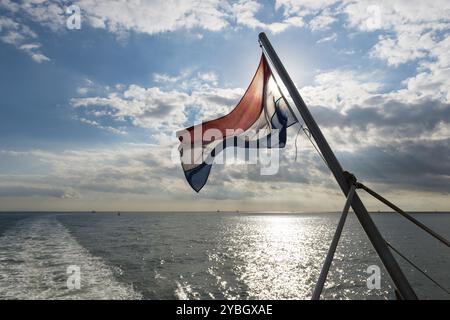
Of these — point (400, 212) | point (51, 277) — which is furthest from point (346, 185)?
point (51, 277)

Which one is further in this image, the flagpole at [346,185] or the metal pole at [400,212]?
the metal pole at [400,212]

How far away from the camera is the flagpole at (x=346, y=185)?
5094mm

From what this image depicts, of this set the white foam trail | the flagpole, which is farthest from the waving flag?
the white foam trail

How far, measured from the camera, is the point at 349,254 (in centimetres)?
5247

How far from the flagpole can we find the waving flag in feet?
5.96

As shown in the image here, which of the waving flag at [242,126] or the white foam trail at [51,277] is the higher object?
the waving flag at [242,126]

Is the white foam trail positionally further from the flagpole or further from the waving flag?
the flagpole

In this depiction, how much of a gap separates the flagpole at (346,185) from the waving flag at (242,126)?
1817 millimetres

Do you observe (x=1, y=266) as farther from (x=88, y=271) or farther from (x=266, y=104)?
(x=266, y=104)

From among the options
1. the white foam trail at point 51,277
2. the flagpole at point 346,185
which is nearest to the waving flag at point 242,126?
the flagpole at point 346,185

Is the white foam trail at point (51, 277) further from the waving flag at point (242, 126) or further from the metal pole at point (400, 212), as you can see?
the metal pole at point (400, 212)

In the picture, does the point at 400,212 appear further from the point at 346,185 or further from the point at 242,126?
the point at 242,126

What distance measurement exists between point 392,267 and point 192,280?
2728 centimetres
